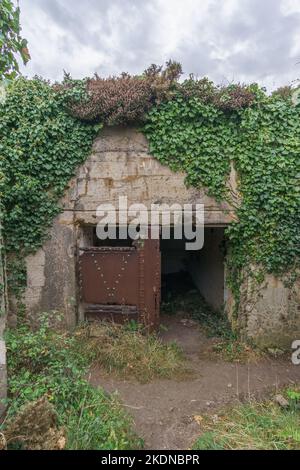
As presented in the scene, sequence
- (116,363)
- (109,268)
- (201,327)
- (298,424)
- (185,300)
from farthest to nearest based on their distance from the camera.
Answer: (185,300)
(201,327)
(109,268)
(116,363)
(298,424)

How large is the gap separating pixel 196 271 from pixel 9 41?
6.94 metres

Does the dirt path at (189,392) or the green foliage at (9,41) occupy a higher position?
the green foliage at (9,41)

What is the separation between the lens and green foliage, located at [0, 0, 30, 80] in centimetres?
226

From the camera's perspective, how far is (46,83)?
457cm

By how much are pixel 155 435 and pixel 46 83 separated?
5191mm

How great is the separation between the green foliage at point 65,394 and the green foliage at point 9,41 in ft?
9.21

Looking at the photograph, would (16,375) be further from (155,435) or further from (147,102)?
(147,102)

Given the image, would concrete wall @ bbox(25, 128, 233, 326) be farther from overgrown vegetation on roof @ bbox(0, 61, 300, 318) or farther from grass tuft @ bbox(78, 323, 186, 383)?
grass tuft @ bbox(78, 323, 186, 383)

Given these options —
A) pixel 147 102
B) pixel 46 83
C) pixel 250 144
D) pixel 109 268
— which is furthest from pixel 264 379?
pixel 46 83

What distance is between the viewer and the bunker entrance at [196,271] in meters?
5.88

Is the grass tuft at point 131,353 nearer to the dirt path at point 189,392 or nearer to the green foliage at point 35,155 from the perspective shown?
the dirt path at point 189,392

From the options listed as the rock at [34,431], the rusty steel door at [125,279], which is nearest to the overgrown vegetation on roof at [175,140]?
the rusty steel door at [125,279]

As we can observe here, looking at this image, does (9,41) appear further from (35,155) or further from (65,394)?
(65,394)

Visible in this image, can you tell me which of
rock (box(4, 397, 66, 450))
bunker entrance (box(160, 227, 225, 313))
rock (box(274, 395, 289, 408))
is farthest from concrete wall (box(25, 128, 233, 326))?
rock (box(274, 395, 289, 408))
